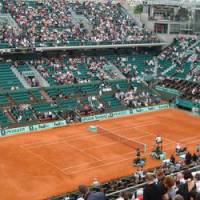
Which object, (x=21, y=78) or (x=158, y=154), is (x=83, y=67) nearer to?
(x=21, y=78)

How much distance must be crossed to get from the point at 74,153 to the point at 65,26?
29.9m

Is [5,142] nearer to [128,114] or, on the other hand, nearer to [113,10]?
[128,114]

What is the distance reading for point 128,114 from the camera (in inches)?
2112

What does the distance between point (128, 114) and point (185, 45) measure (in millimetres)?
22705

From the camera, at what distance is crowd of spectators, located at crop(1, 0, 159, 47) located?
56.7 metres

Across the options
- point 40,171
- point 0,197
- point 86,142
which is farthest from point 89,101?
point 0,197

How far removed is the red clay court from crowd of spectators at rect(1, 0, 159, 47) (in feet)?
50.5

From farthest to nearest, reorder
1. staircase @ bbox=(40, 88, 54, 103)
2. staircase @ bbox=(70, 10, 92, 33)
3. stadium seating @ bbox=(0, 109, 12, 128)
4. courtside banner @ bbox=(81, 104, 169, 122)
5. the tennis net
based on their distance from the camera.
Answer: staircase @ bbox=(70, 10, 92, 33), staircase @ bbox=(40, 88, 54, 103), courtside banner @ bbox=(81, 104, 169, 122), stadium seating @ bbox=(0, 109, 12, 128), the tennis net

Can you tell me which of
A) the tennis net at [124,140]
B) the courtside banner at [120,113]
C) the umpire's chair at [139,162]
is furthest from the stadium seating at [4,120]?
the umpire's chair at [139,162]

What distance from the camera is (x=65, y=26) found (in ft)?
207

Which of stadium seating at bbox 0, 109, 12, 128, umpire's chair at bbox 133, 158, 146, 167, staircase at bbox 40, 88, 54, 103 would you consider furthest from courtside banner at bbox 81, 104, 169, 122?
umpire's chair at bbox 133, 158, 146, 167

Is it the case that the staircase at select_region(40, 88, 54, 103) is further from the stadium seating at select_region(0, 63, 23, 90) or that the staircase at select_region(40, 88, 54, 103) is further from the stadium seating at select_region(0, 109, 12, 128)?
the stadium seating at select_region(0, 109, 12, 128)

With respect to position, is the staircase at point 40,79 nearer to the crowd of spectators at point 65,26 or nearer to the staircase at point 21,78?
the staircase at point 21,78

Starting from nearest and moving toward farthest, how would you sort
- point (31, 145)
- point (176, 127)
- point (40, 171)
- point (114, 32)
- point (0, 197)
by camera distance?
point (0, 197) < point (40, 171) < point (31, 145) < point (176, 127) < point (114, 32)
